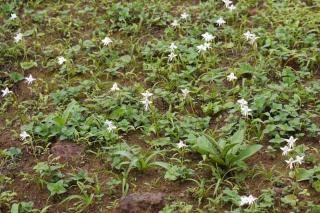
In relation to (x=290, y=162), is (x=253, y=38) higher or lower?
higher

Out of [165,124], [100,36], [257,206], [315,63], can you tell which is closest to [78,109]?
[165,124]

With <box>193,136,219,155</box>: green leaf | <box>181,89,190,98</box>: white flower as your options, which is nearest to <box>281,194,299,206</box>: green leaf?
<box>193,136,219,155</box>: green leaf

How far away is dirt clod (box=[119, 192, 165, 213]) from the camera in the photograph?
12.5 ft

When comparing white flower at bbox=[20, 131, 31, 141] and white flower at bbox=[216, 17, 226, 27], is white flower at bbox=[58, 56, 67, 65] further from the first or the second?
white flower at bbox=[216, 17, 226, 27]

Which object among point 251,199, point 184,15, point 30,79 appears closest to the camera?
point 251,199

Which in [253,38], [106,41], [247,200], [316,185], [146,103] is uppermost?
[106,41]

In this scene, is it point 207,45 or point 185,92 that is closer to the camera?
point 185,92

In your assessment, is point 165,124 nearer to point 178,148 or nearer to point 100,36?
point 178,148

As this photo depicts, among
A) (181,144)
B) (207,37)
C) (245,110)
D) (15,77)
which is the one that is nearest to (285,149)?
(245,110)

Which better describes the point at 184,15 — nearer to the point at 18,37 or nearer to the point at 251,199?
the point at 18,37

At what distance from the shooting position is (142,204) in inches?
151

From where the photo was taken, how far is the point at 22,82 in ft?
17.7

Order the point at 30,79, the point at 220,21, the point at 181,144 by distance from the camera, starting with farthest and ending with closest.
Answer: the point at 220,21, the point at 30,79, the point at 181,144

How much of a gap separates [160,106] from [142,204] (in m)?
1.29
